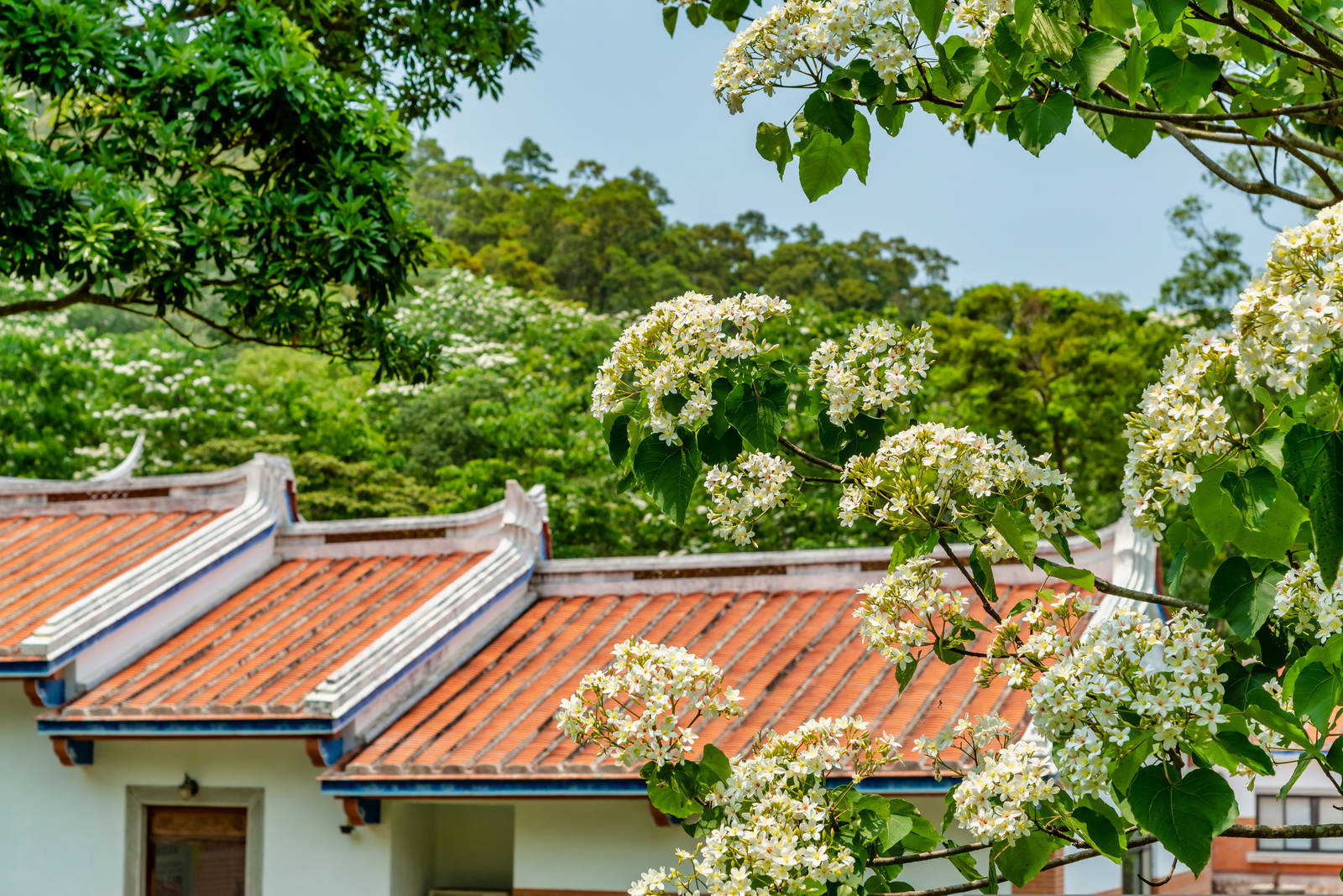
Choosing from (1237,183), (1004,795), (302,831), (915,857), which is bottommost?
(915,857)

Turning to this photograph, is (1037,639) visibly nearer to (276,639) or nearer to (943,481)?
(943,481)

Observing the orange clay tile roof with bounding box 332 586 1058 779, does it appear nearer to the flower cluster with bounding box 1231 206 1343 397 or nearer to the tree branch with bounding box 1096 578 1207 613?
the tree branch with bounding box 1096 578 1207 613

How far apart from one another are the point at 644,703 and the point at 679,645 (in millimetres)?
4267

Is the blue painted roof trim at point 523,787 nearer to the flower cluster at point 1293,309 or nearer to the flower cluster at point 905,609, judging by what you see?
the flower cluster at point 905,609

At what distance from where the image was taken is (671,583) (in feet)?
34.5

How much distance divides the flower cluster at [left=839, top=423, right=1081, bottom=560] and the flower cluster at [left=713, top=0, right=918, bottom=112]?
31.0 inches

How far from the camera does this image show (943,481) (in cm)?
283

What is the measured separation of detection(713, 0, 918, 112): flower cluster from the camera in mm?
2666

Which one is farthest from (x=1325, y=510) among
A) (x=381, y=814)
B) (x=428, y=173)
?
(x=428, y=173)

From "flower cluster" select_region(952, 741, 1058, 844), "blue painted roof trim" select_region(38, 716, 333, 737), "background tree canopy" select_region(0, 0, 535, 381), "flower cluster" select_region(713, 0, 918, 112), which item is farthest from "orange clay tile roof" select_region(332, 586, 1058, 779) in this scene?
"flower cluster" select_region(713, 0, 918, 112)

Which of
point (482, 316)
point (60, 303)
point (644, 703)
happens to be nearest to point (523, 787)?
point (60, 303)

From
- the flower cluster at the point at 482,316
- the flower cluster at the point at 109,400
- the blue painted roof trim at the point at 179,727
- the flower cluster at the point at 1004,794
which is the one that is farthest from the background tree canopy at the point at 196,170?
the flower cluster at the point at 482,316

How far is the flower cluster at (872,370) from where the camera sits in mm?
3061

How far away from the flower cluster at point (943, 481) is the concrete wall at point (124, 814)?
7294mm
